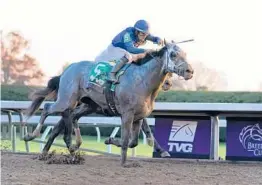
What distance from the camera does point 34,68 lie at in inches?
1486

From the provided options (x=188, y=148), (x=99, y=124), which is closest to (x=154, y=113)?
(x=188, y=148)

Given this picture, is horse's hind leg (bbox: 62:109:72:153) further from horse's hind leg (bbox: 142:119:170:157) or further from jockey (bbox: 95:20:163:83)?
horse's hind leg (bbox: 142:119:170:157)

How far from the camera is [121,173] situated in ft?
19.1

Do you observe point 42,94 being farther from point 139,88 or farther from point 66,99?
point 139,88

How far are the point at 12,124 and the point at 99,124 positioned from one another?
157 centimetres

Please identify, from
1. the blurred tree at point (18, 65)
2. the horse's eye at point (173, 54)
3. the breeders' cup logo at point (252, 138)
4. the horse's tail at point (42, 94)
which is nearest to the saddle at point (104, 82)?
the horse's eye at point (173, 54)

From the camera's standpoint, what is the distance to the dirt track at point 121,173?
511 cm

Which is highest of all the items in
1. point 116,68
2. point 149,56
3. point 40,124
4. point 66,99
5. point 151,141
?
point 149,56

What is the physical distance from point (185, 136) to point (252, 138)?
1.04 m

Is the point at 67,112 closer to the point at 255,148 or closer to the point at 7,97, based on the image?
the point at 255,148

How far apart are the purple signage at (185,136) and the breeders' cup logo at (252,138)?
57 cm

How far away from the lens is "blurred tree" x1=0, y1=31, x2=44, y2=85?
3659cm

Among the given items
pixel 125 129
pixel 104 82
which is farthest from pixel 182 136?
pixel 125 129

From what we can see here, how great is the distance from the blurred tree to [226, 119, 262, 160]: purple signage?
28.9 meters
